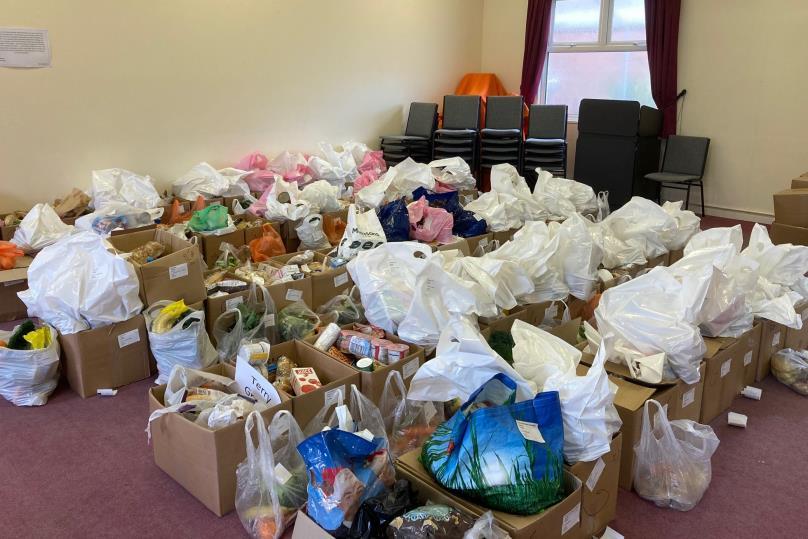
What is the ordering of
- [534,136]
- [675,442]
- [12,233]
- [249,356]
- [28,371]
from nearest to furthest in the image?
[675,442] → [249,356] → [28,371] → [12,233] → [534,136]

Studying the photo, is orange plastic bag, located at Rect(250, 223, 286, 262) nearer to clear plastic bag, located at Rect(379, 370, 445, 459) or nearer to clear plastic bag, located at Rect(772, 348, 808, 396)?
clear plastic bag, located at Rect(379, 370, 445, 459)

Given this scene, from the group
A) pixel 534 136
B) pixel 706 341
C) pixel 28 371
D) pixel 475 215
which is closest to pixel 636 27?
pixel 534 136

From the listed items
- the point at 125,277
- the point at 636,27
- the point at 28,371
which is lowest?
the point at 28,371

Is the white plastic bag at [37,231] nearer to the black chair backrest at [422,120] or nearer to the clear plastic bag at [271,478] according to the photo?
the clear plastic bag at [271,478]

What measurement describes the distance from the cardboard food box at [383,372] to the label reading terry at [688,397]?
0.95 meters

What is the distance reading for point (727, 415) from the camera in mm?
2646

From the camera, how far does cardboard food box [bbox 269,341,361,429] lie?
2137 millimetres

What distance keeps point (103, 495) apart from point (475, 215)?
9.11 feet

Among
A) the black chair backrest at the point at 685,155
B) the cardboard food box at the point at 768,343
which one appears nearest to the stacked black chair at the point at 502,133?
the black chair backrest at the point at 685,155

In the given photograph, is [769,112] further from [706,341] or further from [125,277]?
[125,277]

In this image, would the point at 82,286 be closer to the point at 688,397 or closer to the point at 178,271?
the point at 178,271

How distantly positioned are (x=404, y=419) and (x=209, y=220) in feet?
7.04

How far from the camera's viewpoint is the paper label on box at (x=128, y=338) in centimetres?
275

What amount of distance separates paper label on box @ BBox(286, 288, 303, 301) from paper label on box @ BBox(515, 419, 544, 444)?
5.47ft
